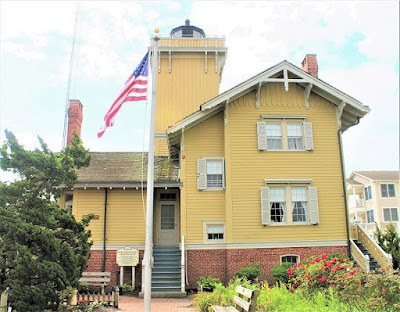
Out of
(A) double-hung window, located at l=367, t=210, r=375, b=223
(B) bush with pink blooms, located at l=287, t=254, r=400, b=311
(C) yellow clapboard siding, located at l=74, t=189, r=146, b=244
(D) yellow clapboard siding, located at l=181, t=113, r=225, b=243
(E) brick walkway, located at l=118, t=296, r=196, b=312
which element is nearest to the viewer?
(B) bush with pink blooms, located at l=287, t=254, r=400, b=311

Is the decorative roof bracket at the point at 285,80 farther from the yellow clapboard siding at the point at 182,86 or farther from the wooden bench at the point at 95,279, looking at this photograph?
the wooden bench at the point at 95,279

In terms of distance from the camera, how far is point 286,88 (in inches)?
672

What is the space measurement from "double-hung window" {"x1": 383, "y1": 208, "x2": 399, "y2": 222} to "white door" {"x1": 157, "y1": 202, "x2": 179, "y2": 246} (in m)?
33.4

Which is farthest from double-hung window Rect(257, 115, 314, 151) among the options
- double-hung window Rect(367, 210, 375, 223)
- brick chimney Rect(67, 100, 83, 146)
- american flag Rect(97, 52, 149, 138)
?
double-hung window Rect(367, 210, 375, 223)

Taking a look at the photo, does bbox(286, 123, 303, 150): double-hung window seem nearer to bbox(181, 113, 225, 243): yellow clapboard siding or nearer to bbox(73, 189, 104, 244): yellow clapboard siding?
bbox(181, 113, 225, 243): yellow clapboard siding

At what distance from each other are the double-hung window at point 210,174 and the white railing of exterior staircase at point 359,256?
6.09 metres

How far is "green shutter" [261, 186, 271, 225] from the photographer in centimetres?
1648

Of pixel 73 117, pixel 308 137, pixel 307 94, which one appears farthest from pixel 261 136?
pixel 73 117

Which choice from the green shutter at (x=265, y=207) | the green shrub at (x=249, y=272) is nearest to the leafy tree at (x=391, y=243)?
the green shutter at (x=265, y=207)

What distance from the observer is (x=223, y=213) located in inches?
665

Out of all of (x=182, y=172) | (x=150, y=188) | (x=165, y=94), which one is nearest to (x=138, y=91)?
(x=150, y=188)

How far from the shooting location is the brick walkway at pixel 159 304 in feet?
40.0

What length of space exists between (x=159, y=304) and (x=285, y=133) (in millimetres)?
9130

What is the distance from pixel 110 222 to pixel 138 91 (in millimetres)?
9075
